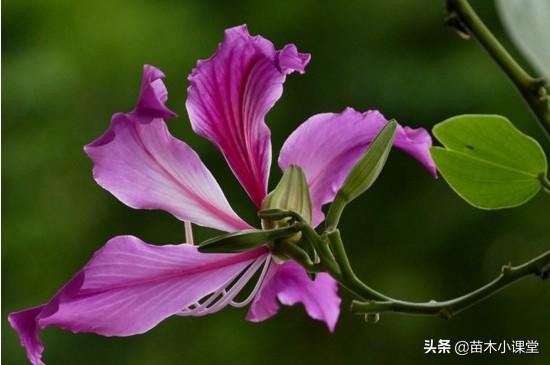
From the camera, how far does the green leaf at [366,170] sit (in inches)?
10.7

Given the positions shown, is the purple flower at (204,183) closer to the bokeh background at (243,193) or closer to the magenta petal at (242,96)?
the magenta petal at (242,96)

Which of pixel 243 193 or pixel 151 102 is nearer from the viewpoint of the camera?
pixel 151 102

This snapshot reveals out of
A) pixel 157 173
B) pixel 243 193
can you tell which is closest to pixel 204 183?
pixel 157 173

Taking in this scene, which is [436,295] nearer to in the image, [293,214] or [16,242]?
[16,242]

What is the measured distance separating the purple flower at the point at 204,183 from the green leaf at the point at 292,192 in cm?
1

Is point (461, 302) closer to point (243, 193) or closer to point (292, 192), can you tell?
point (292, 192)

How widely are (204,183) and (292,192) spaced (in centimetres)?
3

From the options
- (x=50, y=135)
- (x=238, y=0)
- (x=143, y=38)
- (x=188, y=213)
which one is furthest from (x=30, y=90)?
Answer: (x=188, y=213)

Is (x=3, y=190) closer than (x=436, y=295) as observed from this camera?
No

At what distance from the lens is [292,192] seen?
0.93ft

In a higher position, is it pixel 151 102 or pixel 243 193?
pixel 151 102

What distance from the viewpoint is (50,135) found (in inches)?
63.9

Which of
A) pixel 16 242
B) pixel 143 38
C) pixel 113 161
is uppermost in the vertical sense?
pixel 113 161

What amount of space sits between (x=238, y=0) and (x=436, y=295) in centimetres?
59
